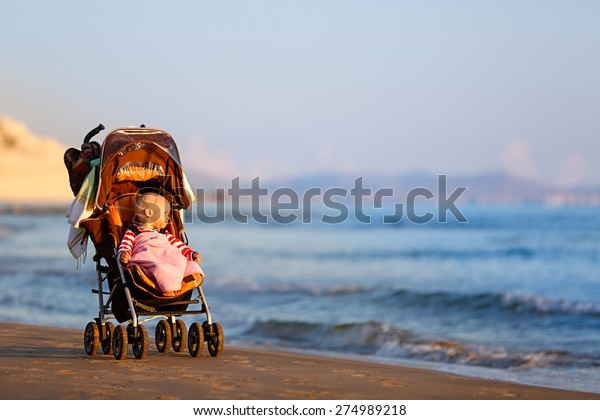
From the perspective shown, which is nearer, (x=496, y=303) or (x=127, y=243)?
(x=127, y=243)

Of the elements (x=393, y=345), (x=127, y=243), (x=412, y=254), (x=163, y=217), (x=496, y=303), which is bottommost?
(x=393, y=345)

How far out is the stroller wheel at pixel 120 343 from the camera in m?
7.24

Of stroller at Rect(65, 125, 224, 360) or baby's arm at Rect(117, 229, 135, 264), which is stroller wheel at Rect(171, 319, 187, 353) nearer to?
stroller at Rect(65, 125, 224, 360)

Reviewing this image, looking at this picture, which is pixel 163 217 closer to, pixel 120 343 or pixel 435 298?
pixel 120 343

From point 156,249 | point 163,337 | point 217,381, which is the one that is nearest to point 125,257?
point 156,249

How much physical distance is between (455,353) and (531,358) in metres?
0.88

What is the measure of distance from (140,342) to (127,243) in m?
0.81

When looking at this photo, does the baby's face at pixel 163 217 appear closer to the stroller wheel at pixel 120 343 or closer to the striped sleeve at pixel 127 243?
the striped sleeve at pixel 127 243

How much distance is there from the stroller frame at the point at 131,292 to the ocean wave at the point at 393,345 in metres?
3.68

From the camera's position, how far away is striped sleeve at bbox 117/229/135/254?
7.37 metres

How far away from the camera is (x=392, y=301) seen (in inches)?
661

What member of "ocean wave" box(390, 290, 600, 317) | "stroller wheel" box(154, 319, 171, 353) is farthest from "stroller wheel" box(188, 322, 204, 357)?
"ocean wave" box(390, 290, 600, 317)
